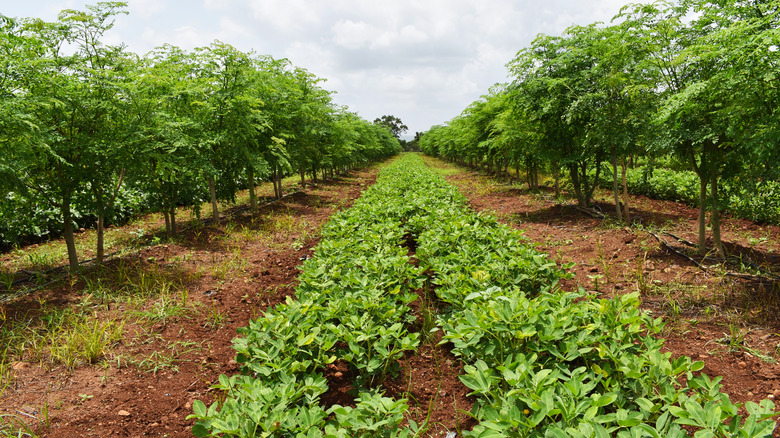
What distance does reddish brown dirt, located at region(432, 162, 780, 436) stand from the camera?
10.8 feet

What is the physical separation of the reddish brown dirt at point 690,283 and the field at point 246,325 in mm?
22

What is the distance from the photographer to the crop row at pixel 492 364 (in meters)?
1.94

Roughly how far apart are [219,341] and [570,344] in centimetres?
343

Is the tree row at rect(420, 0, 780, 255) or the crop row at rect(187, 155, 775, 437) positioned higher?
the tree row at rect(420, 0, 780, 255)

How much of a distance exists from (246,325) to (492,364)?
2950mm

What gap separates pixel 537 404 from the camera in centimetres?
196

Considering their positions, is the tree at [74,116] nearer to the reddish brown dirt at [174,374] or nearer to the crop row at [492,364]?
the reddish brown dirt at [174,374]

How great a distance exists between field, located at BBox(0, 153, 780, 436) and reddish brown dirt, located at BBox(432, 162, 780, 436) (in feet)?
0.07

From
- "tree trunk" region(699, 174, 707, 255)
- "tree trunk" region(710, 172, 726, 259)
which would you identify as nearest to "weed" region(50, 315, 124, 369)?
"tree trunk" region(710, 172, 726, 259)

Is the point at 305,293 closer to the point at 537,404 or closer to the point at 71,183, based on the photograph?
the point at 537,404

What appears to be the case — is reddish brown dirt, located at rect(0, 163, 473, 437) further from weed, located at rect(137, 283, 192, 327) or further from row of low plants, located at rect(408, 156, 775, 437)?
row of low plants, located at rect(408, 156, 775, 437)

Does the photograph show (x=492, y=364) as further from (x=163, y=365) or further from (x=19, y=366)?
(x=19, y=366)

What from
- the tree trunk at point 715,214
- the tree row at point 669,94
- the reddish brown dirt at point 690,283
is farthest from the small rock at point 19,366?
the tree trunk at point 715,214

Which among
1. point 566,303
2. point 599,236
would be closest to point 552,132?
point 599,236
